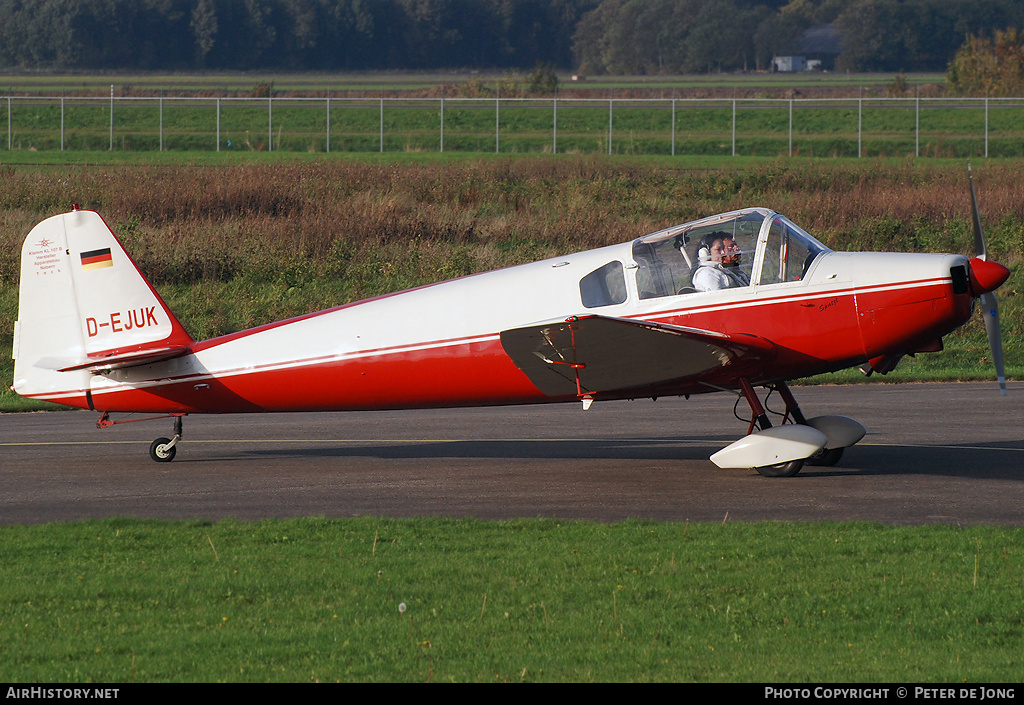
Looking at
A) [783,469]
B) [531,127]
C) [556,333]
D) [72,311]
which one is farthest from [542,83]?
[556,333]

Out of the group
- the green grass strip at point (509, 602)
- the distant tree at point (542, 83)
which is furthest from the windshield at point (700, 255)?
the distant tree at point (542, 83)

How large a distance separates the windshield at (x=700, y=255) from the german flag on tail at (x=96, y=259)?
5.89 meters

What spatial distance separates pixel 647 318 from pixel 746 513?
2.52 m

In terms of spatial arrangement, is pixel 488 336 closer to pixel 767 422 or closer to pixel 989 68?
pixel 767 422

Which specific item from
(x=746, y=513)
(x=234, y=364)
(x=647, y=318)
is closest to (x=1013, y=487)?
(x=746, y=513)

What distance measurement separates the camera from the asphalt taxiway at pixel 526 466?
10438 mm

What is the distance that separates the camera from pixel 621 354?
11.2 metres

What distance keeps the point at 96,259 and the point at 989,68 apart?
204ft

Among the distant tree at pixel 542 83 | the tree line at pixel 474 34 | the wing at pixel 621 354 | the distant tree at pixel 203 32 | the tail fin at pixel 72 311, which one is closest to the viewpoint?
the wing at pixel 621 354

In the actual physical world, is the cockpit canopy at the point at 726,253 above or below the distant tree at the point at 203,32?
below

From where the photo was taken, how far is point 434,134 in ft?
160

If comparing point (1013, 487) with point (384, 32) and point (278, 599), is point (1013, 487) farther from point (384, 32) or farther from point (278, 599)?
point (384, 32)

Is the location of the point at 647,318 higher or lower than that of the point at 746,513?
higher

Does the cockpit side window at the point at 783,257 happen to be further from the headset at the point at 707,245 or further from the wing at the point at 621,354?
the wing at the point at 621,354
